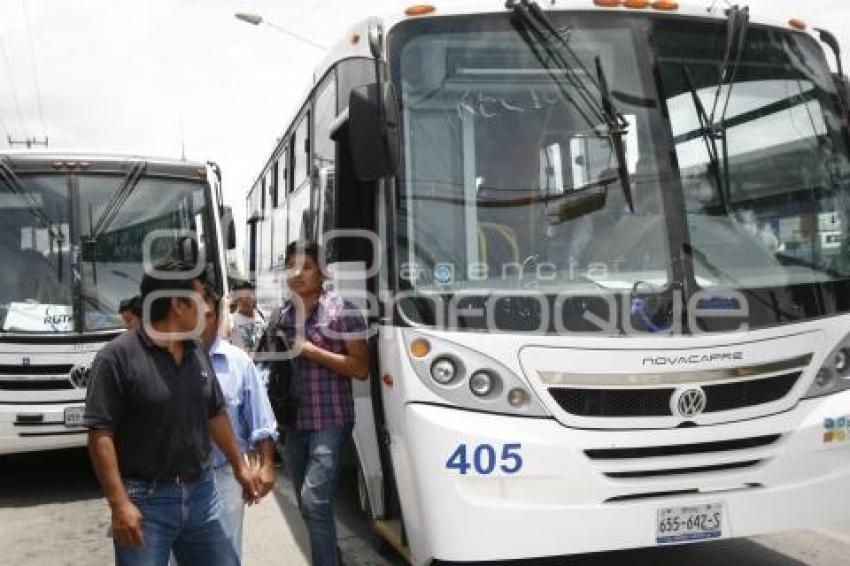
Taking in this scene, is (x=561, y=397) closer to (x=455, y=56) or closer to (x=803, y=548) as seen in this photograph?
(x=455, y=56)

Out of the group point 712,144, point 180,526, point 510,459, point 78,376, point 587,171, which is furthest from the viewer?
point 78,376

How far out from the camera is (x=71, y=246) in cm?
808

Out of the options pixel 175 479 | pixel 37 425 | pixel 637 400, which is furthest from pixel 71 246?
pixel 637 400

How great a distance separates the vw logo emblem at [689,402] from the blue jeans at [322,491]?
67.2 inches

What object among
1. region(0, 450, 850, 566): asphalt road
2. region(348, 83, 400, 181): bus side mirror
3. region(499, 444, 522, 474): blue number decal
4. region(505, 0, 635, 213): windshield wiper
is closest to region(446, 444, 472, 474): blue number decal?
region(499, 444, 522, 474): blue number decal

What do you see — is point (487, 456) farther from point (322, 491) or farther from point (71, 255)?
point (71, 255)

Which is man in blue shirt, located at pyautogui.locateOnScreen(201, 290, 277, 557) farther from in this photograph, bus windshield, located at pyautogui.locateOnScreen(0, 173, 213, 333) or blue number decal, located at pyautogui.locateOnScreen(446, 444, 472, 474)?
bus windshield, located at pyautogui.locateOnScreen(0, 173, 213, 333)

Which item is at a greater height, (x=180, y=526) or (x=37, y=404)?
(x=37, y=404)

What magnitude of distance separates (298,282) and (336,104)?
1.70 meters

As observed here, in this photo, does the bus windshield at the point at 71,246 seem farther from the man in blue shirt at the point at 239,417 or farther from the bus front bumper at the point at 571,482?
the bus front bumper at the point at 571,482

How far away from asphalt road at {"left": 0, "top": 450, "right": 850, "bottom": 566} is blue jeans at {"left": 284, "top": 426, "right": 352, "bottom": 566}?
0.87m

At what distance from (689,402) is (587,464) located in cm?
58

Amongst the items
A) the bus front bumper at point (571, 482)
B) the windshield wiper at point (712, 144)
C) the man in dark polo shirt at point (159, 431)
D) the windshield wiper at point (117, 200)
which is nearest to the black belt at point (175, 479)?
the man in dark polo shirt at point (159, 431)

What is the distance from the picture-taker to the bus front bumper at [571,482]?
4070 millimetres
